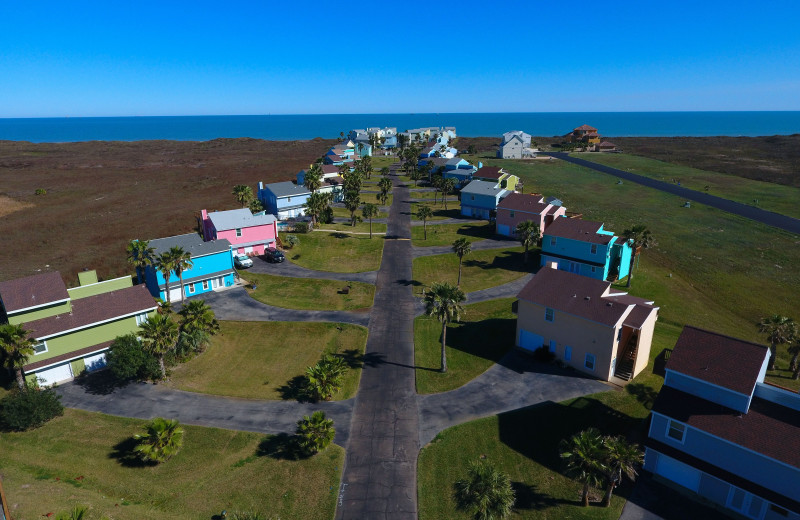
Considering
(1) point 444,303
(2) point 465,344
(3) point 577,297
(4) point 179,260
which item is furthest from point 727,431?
(4) point 179,260

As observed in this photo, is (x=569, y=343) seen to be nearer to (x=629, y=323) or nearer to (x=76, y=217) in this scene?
(x=629, y=323)

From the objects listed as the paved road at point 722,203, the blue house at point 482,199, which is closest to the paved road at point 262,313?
the blue house at point 482,199

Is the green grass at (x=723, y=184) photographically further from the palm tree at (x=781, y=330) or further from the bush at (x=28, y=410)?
the bush at (x=28, y=410)

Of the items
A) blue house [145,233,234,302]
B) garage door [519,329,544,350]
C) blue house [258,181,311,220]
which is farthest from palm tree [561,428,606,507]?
blue house [258,181,311,220]

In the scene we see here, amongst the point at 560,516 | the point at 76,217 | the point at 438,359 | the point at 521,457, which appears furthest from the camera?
the point at 76,217

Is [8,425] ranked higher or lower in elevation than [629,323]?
lower

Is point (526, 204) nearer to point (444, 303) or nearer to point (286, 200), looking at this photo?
point (444, 303)

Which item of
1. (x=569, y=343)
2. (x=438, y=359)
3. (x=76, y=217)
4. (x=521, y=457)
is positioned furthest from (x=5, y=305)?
(x=76, y=217)

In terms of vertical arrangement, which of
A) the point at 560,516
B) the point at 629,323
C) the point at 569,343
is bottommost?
the point at 560,516
